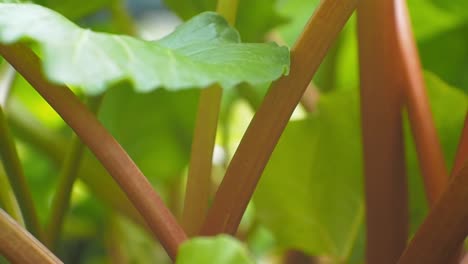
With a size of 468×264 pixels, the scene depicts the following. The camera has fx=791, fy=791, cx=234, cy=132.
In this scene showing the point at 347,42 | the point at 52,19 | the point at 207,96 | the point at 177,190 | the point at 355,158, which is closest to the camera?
the point at 52,19

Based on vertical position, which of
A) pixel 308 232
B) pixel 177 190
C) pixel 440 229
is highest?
pixel 440 229

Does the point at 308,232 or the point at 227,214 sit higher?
the point at 227,214

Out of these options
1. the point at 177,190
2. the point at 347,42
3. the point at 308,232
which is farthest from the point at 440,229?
the point at 177,190

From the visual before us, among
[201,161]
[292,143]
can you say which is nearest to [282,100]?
[201,161]

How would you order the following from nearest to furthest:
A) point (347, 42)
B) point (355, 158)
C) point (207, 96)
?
point (207, 96) → point (355, 158) → point (347, 42)

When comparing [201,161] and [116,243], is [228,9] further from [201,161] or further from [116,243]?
[116,243]

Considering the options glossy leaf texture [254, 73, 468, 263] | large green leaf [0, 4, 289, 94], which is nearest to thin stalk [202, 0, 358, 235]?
large green leaf [0, 4, 289, 94]

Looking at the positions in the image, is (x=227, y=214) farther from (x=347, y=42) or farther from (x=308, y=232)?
(x=347, y=42)

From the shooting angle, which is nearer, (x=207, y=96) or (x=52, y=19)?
(x=52, y=19)

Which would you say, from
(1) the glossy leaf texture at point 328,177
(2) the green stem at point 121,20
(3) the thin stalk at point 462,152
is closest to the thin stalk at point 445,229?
(3) the thin stalk at point 462,152
